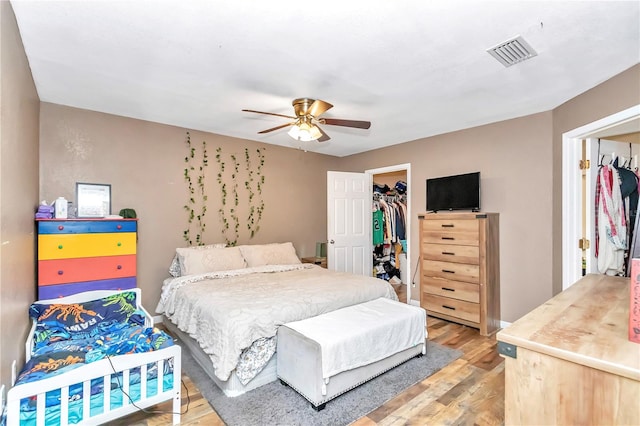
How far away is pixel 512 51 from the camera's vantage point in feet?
6.73

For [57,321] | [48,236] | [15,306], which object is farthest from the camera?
[48,236]

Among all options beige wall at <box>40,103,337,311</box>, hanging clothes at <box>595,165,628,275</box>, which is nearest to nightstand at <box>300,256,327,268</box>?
beige wall at <box>40,103,337,311</box>

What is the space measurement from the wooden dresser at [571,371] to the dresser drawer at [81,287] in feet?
10.5

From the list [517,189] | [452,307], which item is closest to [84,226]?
[452,307]

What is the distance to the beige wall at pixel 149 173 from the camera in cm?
318

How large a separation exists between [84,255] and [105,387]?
154 centimetres

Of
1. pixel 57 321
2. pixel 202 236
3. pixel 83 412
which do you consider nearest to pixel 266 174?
pixel 202 236

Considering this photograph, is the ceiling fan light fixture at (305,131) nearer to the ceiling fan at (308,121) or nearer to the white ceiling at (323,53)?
the ceiling fan at (308,121)

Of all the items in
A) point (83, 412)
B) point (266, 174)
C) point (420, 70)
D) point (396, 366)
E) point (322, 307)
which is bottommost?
point (396, 366)

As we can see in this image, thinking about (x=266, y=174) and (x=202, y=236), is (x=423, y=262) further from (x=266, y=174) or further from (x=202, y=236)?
(x=202, y=236)

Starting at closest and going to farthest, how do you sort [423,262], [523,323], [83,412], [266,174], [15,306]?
[523,323]
[83,412]
[15,306]
[423,262]
[266,174]

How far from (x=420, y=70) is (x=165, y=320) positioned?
3.74 m

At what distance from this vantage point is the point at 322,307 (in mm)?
2730

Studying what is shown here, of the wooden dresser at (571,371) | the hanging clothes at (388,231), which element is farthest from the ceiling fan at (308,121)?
the hanging clothes at (388,231)
